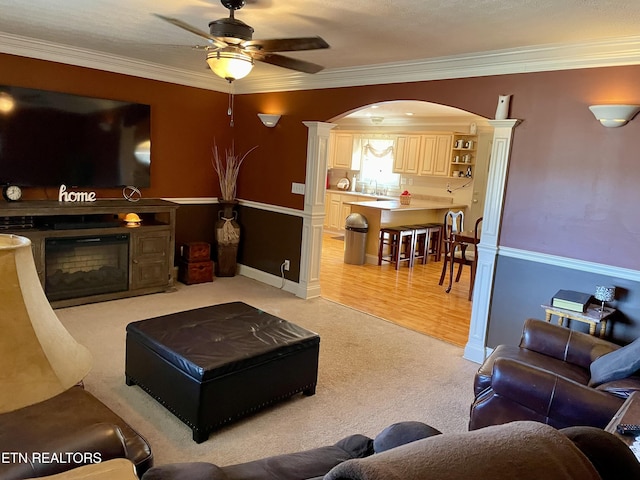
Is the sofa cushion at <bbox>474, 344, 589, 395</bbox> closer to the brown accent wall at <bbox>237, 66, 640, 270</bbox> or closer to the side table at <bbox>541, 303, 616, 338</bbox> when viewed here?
the side table at <bbox>541, 303, 616, 338</bbox>

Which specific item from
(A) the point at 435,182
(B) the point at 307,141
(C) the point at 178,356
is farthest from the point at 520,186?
(A) the point at 435,182

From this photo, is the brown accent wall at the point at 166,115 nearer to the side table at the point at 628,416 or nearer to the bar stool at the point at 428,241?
the bar stool at the point at 428,241

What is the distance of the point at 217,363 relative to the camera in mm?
2609

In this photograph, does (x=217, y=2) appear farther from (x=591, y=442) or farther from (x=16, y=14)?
(x=591, y=442)

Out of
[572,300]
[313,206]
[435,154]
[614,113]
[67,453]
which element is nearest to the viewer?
[67,453]

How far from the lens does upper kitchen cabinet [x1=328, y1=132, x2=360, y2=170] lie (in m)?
10.4

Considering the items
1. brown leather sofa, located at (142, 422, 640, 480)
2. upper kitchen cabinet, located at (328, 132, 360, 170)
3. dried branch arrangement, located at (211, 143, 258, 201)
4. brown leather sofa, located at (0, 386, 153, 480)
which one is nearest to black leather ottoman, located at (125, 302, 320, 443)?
brown leather sofa, located at (0, 386, 153, 480)

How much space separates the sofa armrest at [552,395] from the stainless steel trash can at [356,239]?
5077 millimetres

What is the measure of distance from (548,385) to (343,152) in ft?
28.7

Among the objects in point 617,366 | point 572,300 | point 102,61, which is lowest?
point 617,366

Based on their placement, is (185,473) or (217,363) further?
(217,363)

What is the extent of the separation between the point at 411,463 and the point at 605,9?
9.30 feet

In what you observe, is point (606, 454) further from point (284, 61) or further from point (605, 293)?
point (284, 61)

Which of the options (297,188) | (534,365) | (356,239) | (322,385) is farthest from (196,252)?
(534,365)
